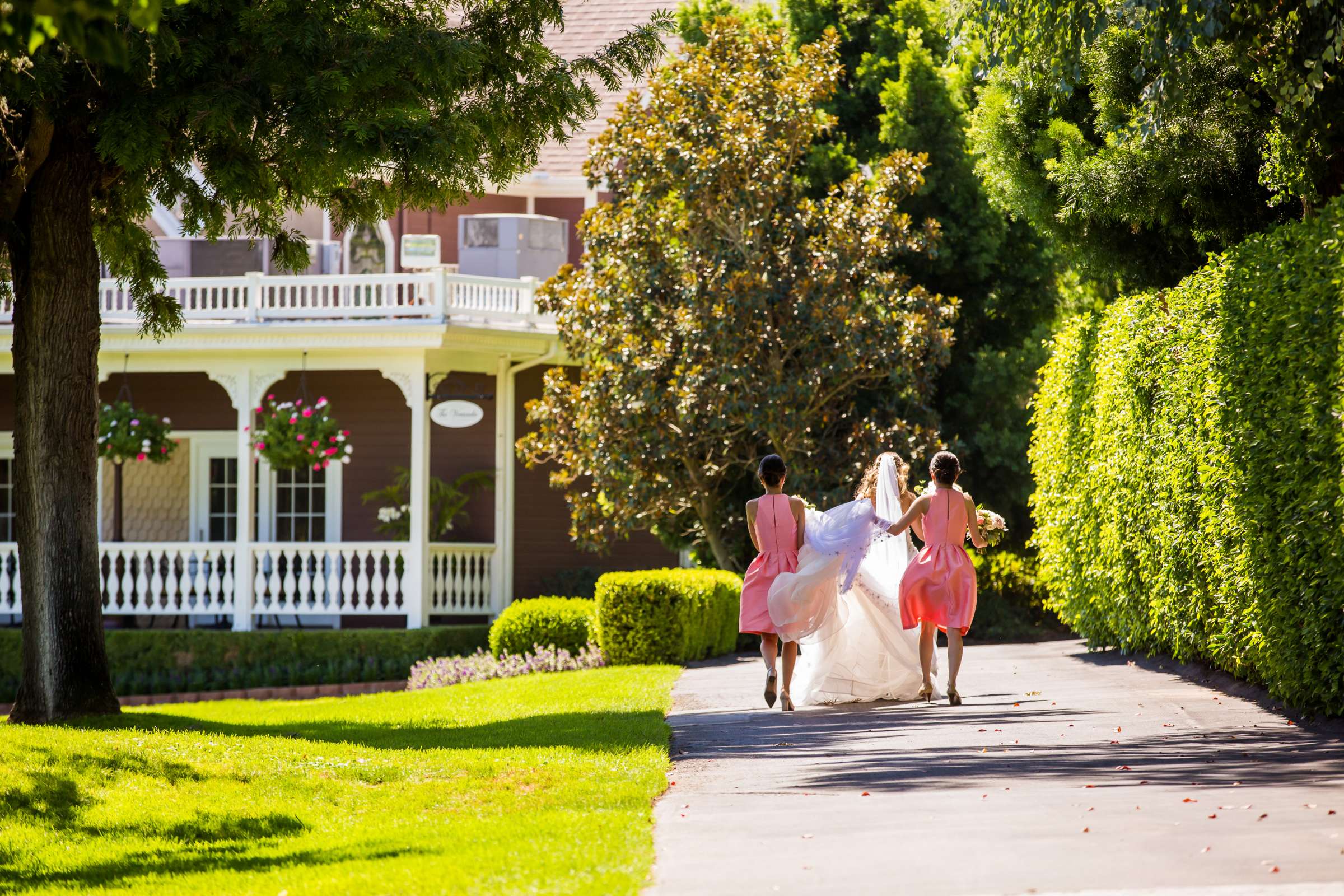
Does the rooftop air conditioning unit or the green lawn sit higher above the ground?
the rooftop air conditioning unit

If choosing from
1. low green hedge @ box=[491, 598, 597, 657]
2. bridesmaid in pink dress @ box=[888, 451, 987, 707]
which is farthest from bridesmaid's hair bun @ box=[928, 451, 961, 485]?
low green hedge @ box=[491, 598, 597, 657]

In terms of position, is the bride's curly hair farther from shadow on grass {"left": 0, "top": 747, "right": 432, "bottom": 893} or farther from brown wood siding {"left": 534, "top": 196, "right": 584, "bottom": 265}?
brown wood siding {"left": 534, "top": 196, "right": 584, "bottom": 265}

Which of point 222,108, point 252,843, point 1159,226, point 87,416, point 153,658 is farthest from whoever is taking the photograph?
point 153,658

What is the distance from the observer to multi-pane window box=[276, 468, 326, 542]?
22.2 m

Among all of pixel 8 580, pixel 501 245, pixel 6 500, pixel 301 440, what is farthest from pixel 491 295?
pixel 6 500

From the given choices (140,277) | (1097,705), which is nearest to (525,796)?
(1097,705)

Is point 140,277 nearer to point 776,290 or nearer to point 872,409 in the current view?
point 776,290

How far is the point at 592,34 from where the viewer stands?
83.5ft

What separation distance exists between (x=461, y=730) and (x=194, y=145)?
473 cm

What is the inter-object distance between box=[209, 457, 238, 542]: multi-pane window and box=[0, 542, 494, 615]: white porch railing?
2.06m

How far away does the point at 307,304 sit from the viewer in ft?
64.7

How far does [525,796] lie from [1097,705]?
4.54 m

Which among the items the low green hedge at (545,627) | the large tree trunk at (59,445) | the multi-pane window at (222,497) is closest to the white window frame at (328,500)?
the multi-pane window at (222,497)

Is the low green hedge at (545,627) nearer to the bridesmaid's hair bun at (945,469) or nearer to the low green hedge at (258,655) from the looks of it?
the low green hedge at (258,655)
